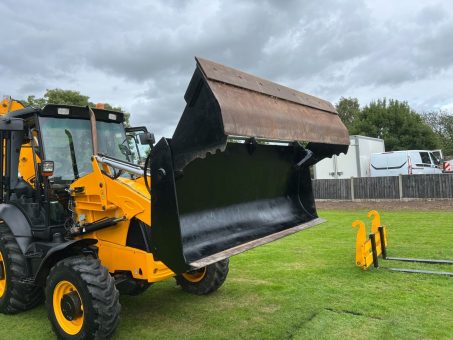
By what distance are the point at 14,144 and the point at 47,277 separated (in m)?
2.09

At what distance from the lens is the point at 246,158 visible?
466 centimetres

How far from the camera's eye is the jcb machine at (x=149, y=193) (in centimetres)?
353

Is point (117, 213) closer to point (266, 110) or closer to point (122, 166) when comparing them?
point (122, 166)

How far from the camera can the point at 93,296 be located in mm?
4074

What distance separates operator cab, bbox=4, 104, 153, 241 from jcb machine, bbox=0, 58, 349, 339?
1 cm

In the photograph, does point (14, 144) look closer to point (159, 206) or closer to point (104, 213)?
point (104, 213)

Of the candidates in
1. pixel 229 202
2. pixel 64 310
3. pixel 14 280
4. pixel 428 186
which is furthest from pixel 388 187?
pixel 64 310

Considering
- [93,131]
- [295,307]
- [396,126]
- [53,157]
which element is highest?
[396,126]

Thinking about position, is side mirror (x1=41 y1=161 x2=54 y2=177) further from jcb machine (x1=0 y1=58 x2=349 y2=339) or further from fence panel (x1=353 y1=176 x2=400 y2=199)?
fence panel (x1=353 y1=176 x2=400 y2=199)

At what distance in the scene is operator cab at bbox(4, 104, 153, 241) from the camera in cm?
516

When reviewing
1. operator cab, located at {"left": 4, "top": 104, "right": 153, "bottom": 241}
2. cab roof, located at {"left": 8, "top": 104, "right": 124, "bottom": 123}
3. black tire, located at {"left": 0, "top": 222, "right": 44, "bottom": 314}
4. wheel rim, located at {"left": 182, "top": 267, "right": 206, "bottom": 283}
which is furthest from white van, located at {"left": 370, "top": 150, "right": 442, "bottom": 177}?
black tire, located at {"left": 0, "top": 222, "right": 44, "bottom": 314}

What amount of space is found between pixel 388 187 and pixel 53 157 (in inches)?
657

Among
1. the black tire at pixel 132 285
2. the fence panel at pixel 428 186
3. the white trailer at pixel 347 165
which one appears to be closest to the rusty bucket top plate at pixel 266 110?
the black tire at pixel 132 285

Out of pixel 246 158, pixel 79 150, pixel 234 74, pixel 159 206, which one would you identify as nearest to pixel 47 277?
pixel 79 150
